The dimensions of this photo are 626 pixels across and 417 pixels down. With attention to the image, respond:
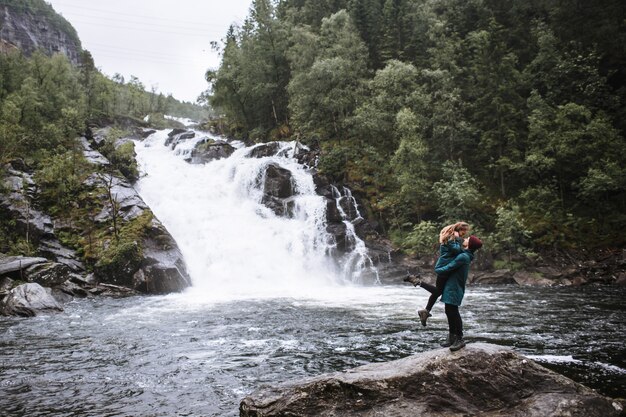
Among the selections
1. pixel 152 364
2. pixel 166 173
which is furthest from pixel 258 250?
pixel 152 364

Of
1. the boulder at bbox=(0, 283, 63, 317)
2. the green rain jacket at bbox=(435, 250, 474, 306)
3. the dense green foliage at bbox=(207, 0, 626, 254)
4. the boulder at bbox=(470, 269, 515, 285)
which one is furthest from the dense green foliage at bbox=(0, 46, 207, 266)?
the green rain jacket at bbox=(435, 250, 474, 306)

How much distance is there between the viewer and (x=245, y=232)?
32.1m

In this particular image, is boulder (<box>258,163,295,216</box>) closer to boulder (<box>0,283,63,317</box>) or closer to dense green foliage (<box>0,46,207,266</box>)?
dense green foliage (<box>0,46,207,266</box>)

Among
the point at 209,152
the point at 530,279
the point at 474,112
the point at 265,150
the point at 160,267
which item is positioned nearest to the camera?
the point at 160,267

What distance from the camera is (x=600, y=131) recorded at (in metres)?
29.3

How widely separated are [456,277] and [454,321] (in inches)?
28.8

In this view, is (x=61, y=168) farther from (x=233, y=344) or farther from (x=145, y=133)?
(x=145, y=133)

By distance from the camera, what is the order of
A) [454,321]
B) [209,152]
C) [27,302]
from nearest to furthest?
[454,321] → [27,302] → [209,152]

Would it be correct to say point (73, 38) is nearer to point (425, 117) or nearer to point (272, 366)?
point (425, 117)

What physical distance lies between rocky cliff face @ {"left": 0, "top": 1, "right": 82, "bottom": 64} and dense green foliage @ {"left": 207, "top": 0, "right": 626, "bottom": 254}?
4127 inches

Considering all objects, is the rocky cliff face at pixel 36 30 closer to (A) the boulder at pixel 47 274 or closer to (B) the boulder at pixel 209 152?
(B) the boulder at pixel 209 152

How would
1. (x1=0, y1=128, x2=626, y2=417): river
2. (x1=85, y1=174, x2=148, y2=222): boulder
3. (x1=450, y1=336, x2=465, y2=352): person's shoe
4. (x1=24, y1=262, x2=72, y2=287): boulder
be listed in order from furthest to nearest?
(x1=85, y1=174, x2=148, y2=222): boulder, (x1=24, y1=262, x2=72, y2=287): boulder, (x1=0, y1=128, x2=626, y2=417): river, (x1=450, y1=336, x2=465, y2=352): person's shoe

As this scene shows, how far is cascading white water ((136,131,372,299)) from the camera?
27.6m

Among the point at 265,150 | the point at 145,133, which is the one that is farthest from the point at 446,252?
the point at 145,133
